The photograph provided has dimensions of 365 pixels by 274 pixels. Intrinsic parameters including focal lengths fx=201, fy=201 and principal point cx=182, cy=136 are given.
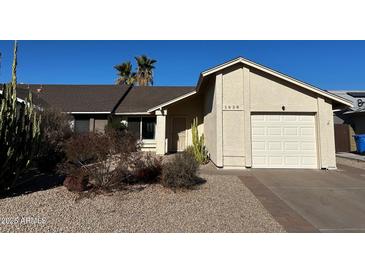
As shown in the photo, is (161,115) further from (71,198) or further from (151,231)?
(151,231)

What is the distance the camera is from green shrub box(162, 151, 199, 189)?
602 centimetres

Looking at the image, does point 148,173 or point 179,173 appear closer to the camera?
point 179,173

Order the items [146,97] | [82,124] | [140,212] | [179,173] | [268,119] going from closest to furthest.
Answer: [140,212]
[179,173]
[268,119]
[82,124]
[146,97]

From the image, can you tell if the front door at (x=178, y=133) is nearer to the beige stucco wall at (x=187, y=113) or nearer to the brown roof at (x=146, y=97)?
the beige stucco wall at (x=187, y=113)

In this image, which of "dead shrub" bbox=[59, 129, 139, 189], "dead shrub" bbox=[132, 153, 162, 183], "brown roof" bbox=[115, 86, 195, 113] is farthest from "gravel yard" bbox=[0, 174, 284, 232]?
"brown roof" bbox=[115, 86, 195, 113]

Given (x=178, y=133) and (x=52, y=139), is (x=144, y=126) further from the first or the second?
(x=52, y=139)

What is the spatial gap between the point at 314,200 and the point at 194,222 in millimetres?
3671

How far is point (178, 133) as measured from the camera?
14609mm

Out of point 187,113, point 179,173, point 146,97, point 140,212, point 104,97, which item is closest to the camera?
point 140,212

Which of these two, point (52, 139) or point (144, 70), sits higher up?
point (144, 70)

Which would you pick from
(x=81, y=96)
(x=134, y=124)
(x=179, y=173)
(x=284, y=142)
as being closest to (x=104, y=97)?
(x=81, y=96)

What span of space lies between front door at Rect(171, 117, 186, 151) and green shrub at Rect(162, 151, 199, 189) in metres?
8.25

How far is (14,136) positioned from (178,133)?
32.7 ft
